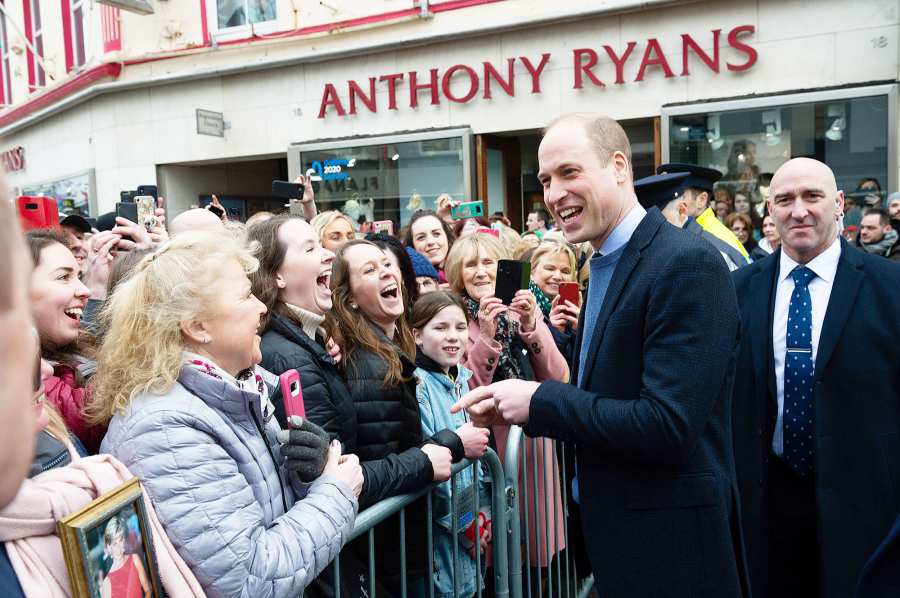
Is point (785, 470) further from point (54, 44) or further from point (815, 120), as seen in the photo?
point (54, 44)

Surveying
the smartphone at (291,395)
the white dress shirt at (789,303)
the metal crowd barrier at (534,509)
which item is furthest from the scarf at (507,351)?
the smartphone at (291,395)

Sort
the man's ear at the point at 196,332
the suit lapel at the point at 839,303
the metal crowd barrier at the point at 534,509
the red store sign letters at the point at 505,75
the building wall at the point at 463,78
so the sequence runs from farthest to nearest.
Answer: the red store sign letters at the point at 505,75 < the building wall at the point at 463,78 < the suit lapel at the point at 839,303 < the metal crowd barrier at the point at 534,509 < the man's ear at the point at 196,332

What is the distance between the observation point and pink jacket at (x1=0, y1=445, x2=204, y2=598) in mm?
1300

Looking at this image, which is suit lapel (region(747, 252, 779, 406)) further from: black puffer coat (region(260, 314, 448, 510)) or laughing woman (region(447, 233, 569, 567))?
black puffer coat (region(260, 314, 448, 510))

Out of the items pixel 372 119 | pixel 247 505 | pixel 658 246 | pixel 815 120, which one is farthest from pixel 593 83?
pixel 247 505

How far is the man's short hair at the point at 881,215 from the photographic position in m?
7.98

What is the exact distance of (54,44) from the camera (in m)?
15.9

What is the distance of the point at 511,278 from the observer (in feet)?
11.4

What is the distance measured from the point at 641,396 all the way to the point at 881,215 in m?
7.41

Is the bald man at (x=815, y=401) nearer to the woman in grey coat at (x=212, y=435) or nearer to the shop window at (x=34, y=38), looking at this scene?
the woman in grey coat at (x=212, y=435)

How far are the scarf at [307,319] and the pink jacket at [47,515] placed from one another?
135cm

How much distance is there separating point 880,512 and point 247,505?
8.75 ft

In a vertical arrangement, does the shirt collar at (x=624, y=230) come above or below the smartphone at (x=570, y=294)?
above

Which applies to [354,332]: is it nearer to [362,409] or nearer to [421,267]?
[362,409]
